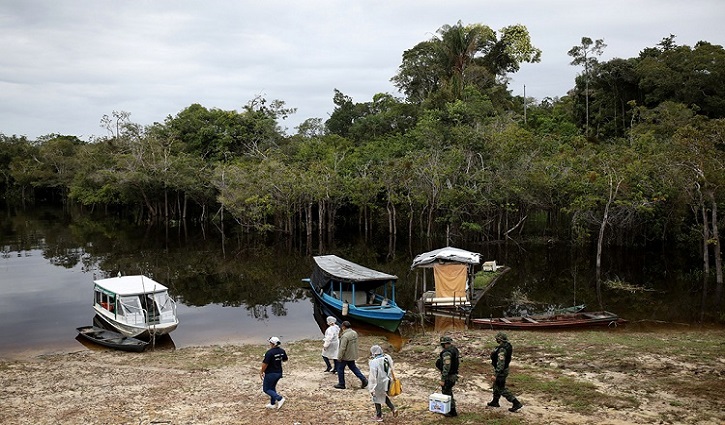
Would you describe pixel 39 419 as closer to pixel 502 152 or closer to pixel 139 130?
pixel 502 152

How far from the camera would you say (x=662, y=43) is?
70.2m

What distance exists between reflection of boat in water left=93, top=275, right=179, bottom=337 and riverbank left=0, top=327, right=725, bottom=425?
1888mm

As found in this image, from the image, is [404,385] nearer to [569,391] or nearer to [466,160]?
[569,391]

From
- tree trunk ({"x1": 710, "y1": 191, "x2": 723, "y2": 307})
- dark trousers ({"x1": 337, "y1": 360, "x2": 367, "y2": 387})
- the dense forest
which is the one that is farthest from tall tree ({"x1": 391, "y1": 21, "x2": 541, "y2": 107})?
dark trousers ({"x1": 337, "y1": 360, "x2": 367, "y2": 387})

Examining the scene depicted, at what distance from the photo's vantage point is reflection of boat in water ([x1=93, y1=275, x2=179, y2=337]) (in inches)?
883

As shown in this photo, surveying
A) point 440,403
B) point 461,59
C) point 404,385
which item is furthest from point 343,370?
point 461,59

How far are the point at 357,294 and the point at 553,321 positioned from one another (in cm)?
886

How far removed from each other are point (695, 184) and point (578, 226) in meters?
16.8

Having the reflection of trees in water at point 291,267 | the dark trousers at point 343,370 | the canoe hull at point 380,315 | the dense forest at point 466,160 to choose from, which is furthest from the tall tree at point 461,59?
the dark trousers at point 343,370

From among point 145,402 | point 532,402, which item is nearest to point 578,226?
point 532,402

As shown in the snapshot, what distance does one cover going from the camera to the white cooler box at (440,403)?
40.5ft

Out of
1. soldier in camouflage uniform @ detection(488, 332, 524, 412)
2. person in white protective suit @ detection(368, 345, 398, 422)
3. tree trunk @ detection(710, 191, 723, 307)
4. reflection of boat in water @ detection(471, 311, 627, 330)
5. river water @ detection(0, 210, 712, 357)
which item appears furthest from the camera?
tree trunk @ detection(710, 191, 723, 307)

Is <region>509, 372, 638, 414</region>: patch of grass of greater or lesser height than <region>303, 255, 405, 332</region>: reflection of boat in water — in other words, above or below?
below

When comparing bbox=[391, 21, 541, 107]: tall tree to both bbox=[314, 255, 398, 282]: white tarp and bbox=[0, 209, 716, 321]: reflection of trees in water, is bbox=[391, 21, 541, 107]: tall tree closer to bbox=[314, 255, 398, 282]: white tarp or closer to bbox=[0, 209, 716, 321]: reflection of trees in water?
bbox=[0, 209, 716, 321]: reflection of trees in water
